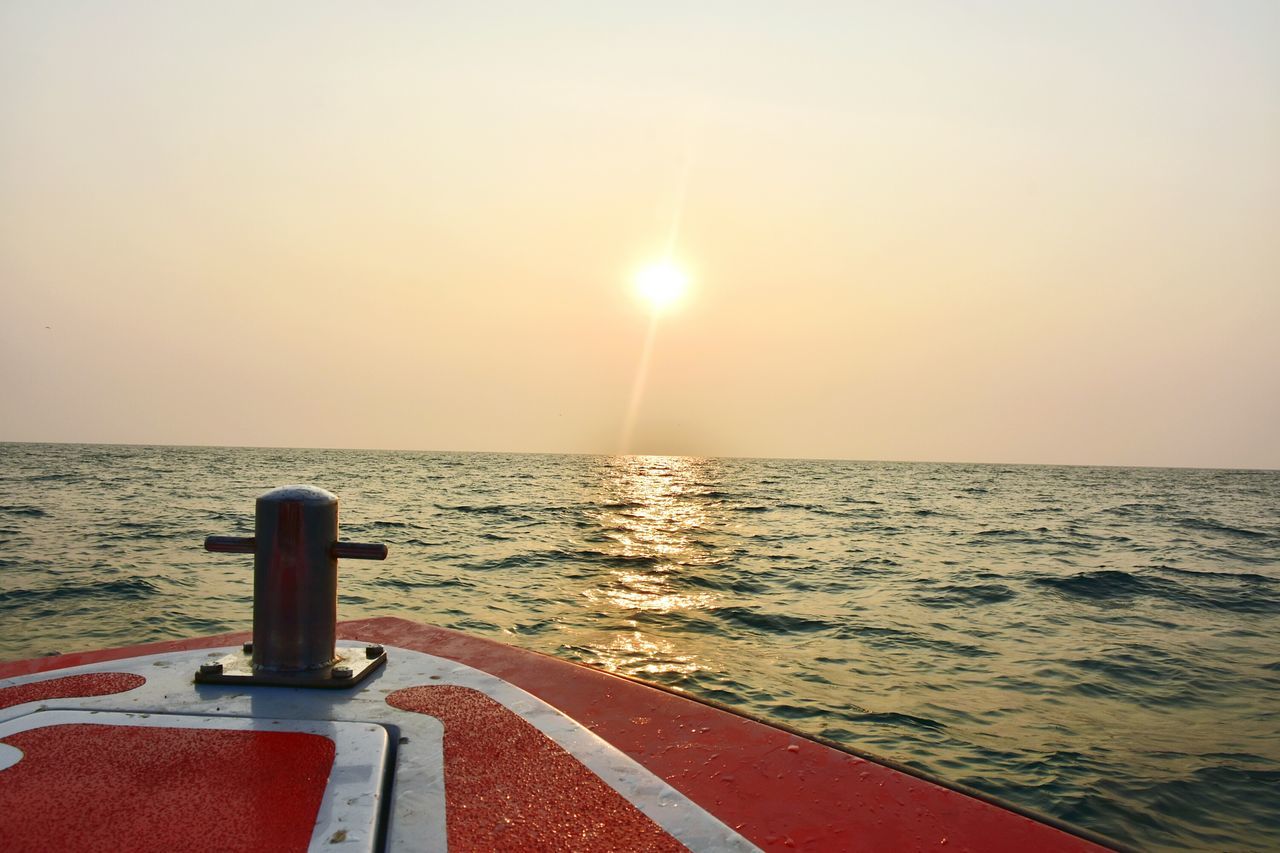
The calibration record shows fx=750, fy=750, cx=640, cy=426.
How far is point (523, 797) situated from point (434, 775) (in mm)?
222

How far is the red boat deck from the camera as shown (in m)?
1.44

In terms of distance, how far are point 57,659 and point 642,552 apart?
12.0 m

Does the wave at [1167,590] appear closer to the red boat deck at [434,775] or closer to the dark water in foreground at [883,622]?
the dark water in foreground at [883,622]

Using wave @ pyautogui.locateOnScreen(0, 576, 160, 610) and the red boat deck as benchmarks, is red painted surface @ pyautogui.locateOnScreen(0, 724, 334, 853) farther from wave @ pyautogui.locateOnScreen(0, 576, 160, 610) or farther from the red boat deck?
wave @ pyautogui.locateOnScreen(0, 576, 160, 610)

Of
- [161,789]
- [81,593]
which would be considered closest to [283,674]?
[161,789]

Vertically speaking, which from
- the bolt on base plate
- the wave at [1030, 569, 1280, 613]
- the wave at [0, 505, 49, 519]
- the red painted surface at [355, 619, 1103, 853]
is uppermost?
the bolt on base plate

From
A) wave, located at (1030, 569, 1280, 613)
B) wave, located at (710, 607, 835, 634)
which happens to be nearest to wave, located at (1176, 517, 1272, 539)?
wave, located at (1030, 569, 1280, 613)

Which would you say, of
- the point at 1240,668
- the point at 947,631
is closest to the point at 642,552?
the point at 947,631

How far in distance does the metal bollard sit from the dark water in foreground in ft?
10.7

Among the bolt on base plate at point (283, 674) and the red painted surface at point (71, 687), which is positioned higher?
the bolt on base plate at point (283, 674)

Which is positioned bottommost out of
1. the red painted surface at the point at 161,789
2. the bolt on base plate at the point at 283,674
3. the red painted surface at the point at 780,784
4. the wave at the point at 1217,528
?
the wave at the point at 1217,528

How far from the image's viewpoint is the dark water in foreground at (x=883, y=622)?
14.8ft

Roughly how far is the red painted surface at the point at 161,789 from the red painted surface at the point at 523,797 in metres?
0.29

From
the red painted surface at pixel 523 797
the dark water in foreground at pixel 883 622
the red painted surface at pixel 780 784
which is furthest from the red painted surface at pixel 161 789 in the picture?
the dark water in foreground at pixel 883 622
